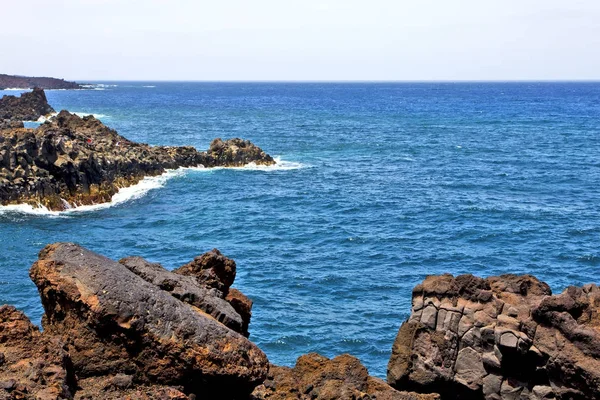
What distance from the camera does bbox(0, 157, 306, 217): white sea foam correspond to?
54250 millimetres

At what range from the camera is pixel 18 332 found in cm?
1243

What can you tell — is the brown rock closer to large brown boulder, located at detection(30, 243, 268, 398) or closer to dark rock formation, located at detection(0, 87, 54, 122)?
large brown boulder, located at detection(30, 243, 268, 398)

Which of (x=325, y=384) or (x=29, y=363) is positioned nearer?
(x=29, y=363)

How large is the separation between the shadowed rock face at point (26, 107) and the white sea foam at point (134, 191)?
71.4 m

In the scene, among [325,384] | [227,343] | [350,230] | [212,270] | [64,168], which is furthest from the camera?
[64,168]

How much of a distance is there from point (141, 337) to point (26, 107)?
145 metres

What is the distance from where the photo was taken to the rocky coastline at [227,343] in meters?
12.2

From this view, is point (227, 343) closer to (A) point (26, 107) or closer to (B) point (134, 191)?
A: (B) point (134, 191)

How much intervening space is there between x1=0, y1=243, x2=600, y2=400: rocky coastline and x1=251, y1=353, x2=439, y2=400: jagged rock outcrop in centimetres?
4

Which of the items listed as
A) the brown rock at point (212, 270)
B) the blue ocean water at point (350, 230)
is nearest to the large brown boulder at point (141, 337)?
the brown rock at point (212, 270)

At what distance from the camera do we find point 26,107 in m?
143

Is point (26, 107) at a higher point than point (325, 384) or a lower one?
higher

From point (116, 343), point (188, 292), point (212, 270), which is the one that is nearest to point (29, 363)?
point (116, 343)

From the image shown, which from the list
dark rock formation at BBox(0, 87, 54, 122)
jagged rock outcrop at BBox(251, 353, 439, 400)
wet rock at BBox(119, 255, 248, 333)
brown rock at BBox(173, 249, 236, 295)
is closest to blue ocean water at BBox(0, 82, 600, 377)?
brown rock at BBox(173, 249, 236, 295)
